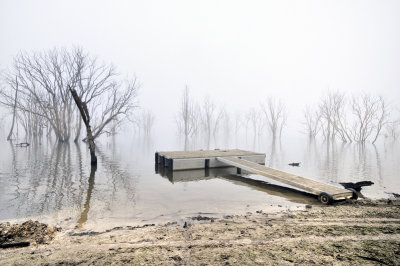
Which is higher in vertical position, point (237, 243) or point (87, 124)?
point (87, 124)

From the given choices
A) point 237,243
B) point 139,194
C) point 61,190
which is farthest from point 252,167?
point 61,190

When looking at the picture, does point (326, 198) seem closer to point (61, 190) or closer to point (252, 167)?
point (252, 167)

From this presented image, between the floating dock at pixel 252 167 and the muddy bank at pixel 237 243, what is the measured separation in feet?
4.24

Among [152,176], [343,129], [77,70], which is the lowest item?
[152,176]

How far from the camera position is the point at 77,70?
23.0 meters

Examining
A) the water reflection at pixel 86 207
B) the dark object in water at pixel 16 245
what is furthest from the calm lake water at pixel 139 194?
the dark object in water at pixel 16 245

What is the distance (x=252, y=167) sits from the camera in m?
8.47

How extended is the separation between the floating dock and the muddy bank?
129 centimetres

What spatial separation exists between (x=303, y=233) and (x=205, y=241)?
4.98 feet

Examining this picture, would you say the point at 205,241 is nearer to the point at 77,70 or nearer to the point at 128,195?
the point at 128,195

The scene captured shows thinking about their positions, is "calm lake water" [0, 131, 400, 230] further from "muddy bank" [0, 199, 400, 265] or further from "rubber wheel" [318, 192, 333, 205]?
"muddy bank" [0, 199, 400, 265]

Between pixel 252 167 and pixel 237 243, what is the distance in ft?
17.9

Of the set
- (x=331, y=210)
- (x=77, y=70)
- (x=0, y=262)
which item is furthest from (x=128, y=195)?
(x=77, y=70)

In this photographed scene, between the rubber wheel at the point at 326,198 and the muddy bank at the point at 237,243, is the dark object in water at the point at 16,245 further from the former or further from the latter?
the rubber wheel at the point at 326,198
